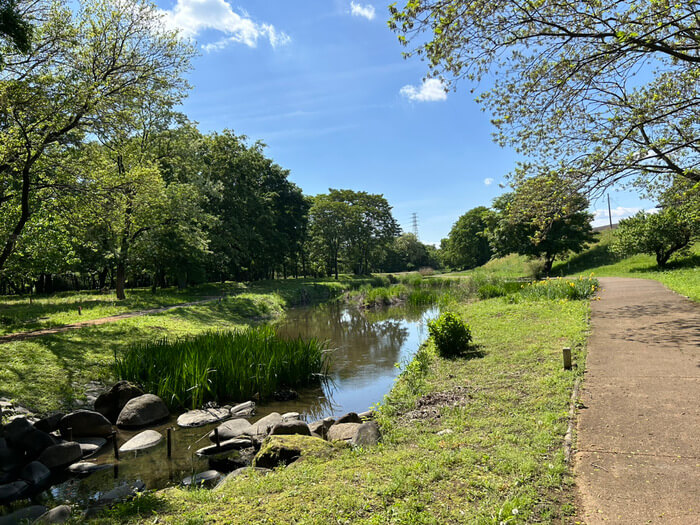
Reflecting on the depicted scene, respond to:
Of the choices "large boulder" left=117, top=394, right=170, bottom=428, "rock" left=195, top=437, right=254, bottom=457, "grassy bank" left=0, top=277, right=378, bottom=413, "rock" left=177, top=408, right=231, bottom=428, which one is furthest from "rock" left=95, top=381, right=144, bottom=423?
"rock" left=195, top=437, right=254, bottom=457

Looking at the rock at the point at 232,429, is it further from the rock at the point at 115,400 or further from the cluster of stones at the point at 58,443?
the rock at the point at 115,400

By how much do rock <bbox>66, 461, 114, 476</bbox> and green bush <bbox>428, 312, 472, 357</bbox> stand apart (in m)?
6.54

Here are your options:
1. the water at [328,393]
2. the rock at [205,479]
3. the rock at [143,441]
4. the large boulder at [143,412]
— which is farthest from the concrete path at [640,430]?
the large boulder at [143,412]

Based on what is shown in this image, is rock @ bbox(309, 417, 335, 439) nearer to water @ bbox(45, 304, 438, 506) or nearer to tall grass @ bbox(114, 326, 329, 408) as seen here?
water @ bbox(45, 304, 438, 506)

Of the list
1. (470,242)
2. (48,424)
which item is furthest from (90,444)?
(470,242)

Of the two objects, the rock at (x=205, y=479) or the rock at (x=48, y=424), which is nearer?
the rock at (x=205, y=479)

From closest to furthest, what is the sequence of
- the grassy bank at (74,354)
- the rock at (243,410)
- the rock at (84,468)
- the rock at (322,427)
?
the rock at (84,468) < the rock at (322,427) < the grassy bank at (74,354) < the rock at (243,410)

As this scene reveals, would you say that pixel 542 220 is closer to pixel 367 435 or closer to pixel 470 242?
pixel 367 435

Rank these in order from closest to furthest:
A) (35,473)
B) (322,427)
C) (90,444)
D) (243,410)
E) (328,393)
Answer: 1. (35,473)
2. (90,444)
3. (322,427)
4. (243,410)
5. (328,393)

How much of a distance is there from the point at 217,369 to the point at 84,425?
261 centimetres

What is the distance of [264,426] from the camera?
7.01 m

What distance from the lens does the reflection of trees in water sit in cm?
1192

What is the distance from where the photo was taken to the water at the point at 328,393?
18.1 ft

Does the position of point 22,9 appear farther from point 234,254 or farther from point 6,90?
point 234,254
